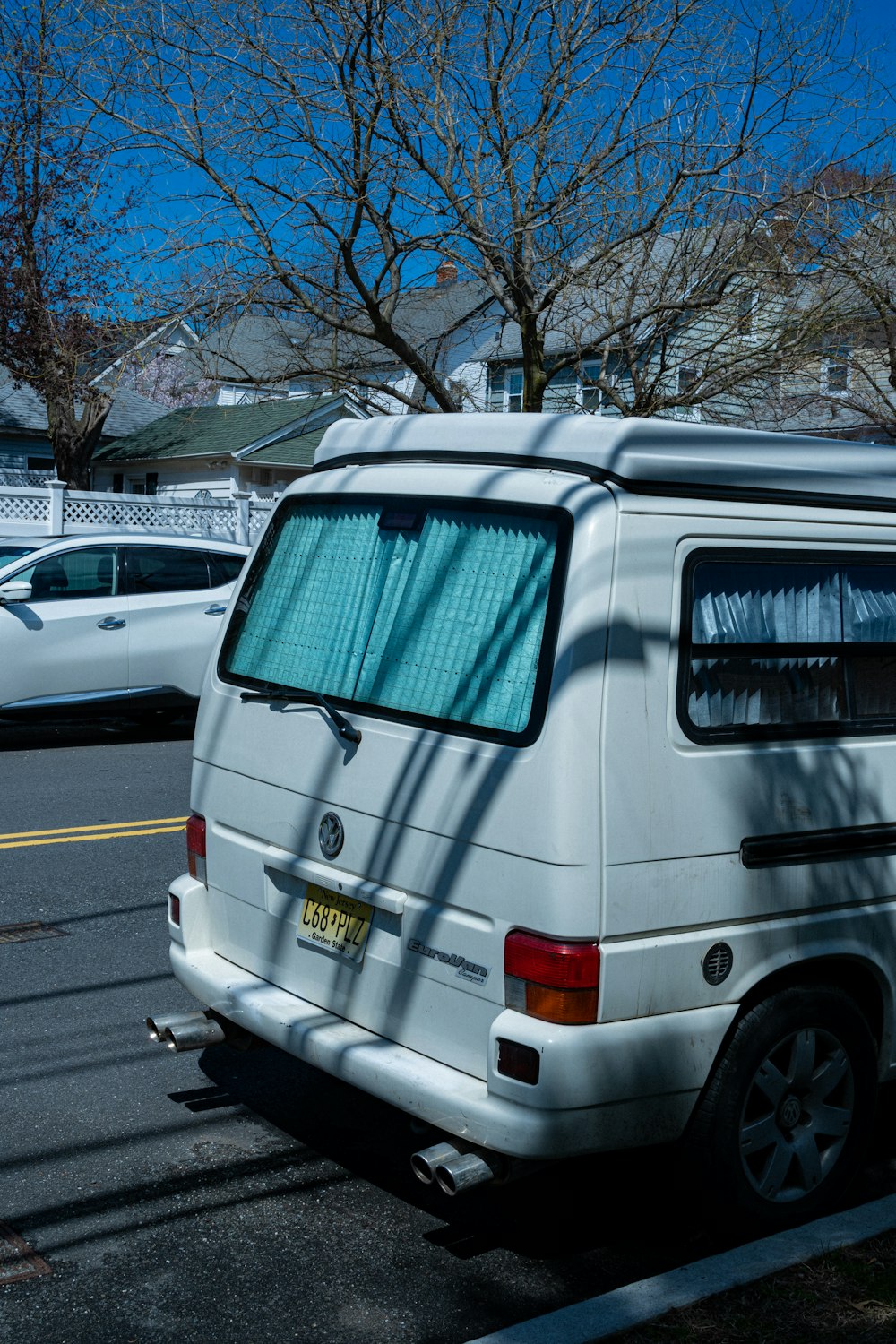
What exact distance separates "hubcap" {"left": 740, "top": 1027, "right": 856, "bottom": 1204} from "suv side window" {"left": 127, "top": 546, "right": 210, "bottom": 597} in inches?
381

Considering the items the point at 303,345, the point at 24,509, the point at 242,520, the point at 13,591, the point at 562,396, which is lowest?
the point at 13,591

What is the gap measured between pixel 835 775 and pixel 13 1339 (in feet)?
8.54

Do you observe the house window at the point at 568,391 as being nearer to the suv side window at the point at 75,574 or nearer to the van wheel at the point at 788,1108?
the suv side window at the point at 75,574

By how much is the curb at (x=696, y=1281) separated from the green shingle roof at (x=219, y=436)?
30702mm

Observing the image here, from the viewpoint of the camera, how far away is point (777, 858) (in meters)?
3.74

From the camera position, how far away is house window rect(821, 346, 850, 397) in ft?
59.5

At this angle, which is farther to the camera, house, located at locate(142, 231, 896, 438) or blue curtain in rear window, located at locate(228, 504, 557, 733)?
house, located at locate(142, 231, 896, 438)

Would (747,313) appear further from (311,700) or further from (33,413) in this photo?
(33,413)

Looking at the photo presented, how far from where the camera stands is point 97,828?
883 centimetres

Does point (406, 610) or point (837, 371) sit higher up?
point (837, 371)

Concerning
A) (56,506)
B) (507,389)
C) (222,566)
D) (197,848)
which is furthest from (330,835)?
(507,389)

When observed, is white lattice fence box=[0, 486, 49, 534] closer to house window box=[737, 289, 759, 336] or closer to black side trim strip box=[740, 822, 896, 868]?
house window box=[737, 289, 759, 336]

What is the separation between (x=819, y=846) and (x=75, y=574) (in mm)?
9720

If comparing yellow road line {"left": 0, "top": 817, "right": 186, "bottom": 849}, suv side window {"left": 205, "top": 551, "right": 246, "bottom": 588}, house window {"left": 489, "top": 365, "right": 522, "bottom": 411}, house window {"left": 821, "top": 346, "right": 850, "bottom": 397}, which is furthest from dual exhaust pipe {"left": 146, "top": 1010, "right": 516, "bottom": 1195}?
house window {"left": 489, "top": 365, "right": 522, "bottom": 411}
